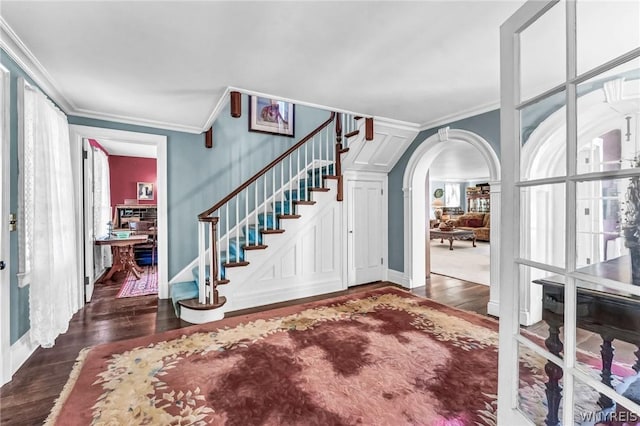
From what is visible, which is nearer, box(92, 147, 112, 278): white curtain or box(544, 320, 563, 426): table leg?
box(544, 320, 563, 426): table leg

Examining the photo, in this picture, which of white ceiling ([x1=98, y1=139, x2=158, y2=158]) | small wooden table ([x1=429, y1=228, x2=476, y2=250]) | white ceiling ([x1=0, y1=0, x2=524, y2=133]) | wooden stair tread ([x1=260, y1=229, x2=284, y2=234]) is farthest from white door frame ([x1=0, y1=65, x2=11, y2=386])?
small wooden table ([x1=429, y1=228, x2=476, y2=250])

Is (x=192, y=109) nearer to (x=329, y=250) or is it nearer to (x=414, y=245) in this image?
(x=329, y=250)

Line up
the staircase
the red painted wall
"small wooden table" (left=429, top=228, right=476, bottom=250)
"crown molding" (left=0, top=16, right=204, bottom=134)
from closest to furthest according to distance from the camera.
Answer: "crown molding" (left=0, top=16, right=204, bottom=134), the staircase, the red painted wall, "small wooden table" (left=429, top=228, right=476, bottom=250)

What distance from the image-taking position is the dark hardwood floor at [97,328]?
1.77 metres

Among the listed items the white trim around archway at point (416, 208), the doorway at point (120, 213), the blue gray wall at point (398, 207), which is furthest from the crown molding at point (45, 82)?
the white trim around archway at point (416, 208)

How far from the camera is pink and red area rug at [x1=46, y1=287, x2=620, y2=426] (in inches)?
64.2

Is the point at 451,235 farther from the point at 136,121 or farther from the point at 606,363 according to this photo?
the point at 136,121

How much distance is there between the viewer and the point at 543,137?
106cm

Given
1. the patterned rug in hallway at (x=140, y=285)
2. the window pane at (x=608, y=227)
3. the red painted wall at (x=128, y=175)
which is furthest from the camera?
the red painted wall at (x=128, y=175)

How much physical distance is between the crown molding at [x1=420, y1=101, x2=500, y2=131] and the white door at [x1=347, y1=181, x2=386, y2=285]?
45.8 inches

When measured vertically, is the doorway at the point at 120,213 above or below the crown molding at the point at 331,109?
below

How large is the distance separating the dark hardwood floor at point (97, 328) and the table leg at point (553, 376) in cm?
240

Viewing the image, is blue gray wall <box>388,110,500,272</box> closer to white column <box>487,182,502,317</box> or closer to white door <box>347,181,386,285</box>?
white door <box>347,181,386,285</box>

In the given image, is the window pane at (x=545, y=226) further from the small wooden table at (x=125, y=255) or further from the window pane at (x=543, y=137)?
the small wooden table at (x=125, y=255)
